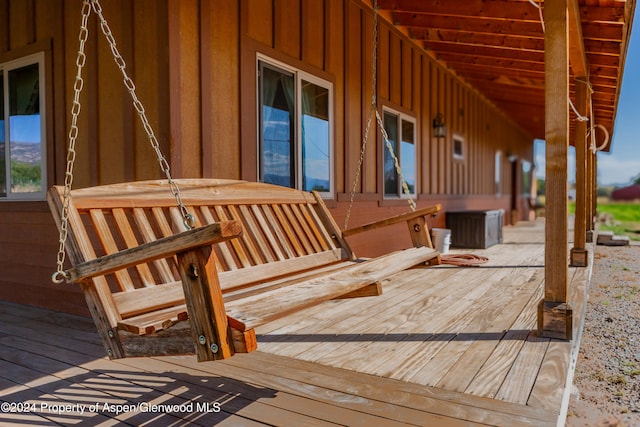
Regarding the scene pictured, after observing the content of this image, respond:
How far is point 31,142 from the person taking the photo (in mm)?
3695

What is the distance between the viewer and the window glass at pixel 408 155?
6391 mm

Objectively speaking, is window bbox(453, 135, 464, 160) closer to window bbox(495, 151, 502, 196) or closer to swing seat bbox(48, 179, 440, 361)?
window bbox(495, 151, 502, 196)

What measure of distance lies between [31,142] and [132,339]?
2917 millimetres

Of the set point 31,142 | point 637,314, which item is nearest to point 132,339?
point 31,142

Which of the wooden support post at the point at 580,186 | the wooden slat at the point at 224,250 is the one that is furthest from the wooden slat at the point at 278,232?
the wooden support post at the point at 580,186

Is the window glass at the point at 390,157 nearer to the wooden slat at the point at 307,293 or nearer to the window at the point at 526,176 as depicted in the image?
the wooden slat at the point at 307,293

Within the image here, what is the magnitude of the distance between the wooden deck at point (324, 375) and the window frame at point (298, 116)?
139 centimetres

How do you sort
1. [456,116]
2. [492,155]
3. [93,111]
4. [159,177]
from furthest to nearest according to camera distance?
1. [492,155]
2. [456,116]
3. [93,111]
4. [159,177]

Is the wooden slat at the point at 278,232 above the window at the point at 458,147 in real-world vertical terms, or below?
below

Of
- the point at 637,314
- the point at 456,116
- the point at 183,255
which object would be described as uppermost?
the point at 456,116

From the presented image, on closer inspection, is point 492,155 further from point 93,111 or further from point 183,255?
point 183,255

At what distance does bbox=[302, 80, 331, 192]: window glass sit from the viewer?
4.22 metres

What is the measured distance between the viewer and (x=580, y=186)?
5.11 meters

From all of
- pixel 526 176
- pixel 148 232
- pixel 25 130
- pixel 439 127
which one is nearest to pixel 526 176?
pixel 526 176
